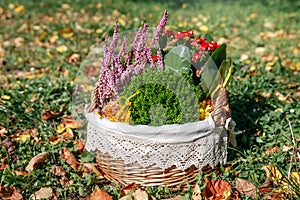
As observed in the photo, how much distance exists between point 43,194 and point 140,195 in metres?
0.53

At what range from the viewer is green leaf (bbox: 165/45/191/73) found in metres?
2.24

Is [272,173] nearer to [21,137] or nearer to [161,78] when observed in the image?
[161,78]

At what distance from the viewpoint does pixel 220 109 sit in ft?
6.94

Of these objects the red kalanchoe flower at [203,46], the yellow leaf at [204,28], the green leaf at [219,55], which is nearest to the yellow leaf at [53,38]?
the yellow leaf at [204,28]

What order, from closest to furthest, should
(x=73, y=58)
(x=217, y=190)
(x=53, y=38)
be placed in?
(x=217, y=190)
(x=73, y=58)
(x=53, y=38)

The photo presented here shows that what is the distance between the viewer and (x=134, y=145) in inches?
82.6

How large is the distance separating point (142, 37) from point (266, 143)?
1.06m

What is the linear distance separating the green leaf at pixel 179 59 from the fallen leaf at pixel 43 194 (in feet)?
3.03

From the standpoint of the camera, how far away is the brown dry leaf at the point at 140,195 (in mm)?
2127

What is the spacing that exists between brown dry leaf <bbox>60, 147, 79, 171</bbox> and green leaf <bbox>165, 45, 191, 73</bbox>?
793 mm

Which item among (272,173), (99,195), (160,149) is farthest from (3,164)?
(272,173)

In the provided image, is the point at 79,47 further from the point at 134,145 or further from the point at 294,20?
the point at 294,20

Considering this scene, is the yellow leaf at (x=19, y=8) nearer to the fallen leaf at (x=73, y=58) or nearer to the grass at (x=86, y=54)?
the grass at (x=86, y=54)

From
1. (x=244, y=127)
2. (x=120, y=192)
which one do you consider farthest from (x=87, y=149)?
(x=244, y=127)
